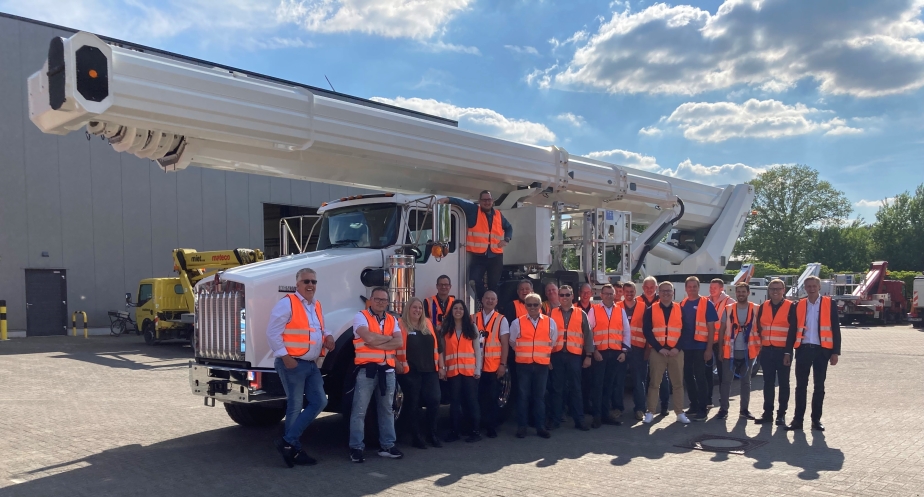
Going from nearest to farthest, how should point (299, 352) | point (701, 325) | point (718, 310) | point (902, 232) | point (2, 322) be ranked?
point (299, 352), point (701, 325), point (718, 310), point (2, 322), point (902, 232)

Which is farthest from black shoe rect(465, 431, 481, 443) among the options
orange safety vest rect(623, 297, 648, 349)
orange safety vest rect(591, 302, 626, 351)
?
orange safety vest rect(623, 297, 648, 349)

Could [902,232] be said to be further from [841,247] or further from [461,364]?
[461,364]

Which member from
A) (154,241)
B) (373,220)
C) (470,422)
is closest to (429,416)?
(470,422)

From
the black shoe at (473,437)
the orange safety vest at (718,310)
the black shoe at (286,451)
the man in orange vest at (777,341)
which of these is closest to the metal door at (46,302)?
the black shoe at (286,451)

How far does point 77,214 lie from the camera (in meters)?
24.6

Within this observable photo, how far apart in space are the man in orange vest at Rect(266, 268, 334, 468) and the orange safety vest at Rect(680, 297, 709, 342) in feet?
15.6

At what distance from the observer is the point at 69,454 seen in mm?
7277

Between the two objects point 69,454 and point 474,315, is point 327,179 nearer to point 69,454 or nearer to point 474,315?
point 474,315

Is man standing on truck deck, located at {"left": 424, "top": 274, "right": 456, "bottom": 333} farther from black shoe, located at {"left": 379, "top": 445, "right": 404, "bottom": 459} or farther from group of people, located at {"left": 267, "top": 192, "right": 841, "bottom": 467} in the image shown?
black shoe, located at {"left": 379, "top": 445, "right": 404, "bottom": 459}

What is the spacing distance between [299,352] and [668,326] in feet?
15.6

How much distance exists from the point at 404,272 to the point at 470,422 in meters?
1.83

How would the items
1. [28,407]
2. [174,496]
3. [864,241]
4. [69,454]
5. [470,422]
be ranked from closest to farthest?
1. [174,496]
2. [69,454]
3. [470,422]
4. [28,407]
5. [864,241]

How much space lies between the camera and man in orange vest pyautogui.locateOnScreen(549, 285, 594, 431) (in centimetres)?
857

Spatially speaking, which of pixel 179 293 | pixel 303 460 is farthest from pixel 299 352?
pixel 179 293
